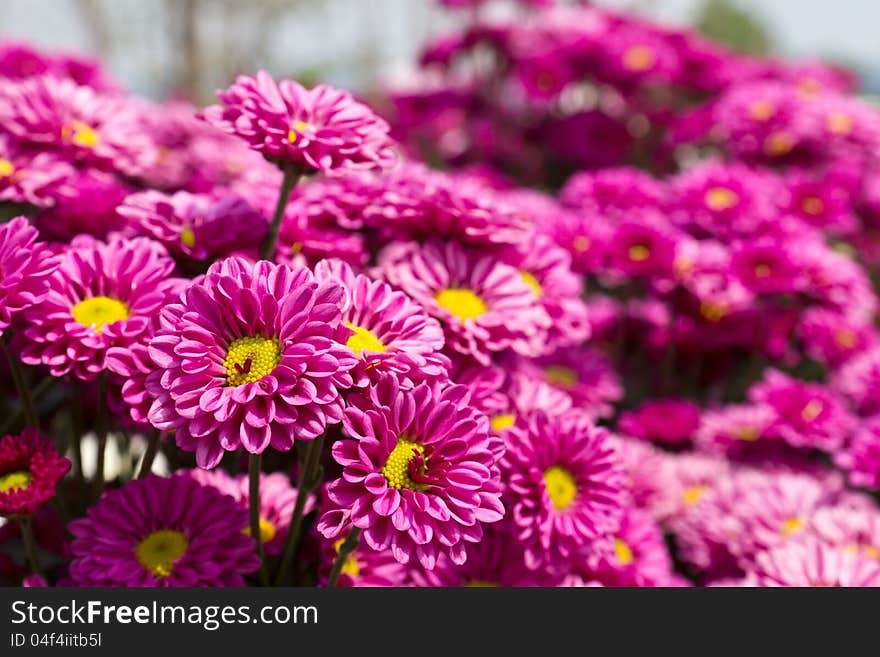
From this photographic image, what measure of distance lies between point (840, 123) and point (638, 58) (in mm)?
711

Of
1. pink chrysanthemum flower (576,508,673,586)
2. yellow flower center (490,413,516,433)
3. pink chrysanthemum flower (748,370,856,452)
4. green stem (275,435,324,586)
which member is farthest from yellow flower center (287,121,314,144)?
pink chrysanthemum flower (748,370,856,452)

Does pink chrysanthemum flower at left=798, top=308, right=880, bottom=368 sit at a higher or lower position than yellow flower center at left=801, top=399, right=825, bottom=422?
lower

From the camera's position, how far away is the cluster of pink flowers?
86 centimetres

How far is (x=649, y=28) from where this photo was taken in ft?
11.0

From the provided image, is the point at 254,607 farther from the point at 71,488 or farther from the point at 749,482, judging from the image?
the point at 749,482

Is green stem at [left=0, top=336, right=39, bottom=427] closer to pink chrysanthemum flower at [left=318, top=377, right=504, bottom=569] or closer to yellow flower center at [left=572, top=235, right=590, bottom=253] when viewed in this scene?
pink chrysanthemum flower at [left=318, top=377, right=504, bottom=569]

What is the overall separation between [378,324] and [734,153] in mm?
2124

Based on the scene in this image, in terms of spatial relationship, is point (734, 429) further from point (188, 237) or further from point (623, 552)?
point (188, 237)

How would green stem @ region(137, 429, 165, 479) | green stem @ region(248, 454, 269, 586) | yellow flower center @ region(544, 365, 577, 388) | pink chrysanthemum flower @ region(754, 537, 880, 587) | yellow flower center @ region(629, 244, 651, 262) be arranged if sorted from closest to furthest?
green stem @ region(248, 454, 269, 586) < green stem @ region(137, 429, 165, 479) < pink chrysanthemum flower @ region(754, 537, 880, 587) < yellow flower center @ region(544, 365, 577, 388) < yellow flower center @ region(629, 244, 651, 262)

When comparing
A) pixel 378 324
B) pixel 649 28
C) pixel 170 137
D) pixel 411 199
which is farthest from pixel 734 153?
pixel 378 324

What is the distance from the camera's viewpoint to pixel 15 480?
3.14 ft

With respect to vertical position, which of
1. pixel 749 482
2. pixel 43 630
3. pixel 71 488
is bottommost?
pixel 749 482

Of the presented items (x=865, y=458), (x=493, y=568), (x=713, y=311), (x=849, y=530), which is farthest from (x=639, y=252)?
(x=493, y=568)

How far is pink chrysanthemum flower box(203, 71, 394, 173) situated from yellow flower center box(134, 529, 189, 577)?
1.53ft
